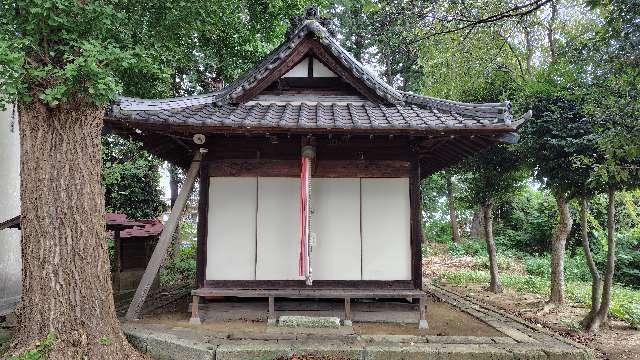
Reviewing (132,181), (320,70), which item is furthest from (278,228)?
(132,181)

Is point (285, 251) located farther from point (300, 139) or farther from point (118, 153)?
point (118, 153)

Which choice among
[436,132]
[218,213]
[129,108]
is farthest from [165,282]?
[436,132]

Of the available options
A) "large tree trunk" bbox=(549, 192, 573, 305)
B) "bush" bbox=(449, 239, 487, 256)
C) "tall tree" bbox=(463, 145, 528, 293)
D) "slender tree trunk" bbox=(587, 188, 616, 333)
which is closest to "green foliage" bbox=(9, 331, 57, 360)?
"slender tree trunk" bbox=(587, 188, 616, 333)

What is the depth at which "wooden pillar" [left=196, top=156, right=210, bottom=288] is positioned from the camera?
23.5 feet

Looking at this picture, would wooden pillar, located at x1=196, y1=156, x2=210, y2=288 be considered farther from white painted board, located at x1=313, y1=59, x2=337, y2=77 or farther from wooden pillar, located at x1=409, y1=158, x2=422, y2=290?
wooden pillar, located at x1=409, y1=158, x2=422, y2=290

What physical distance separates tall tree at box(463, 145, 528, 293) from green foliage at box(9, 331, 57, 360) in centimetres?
1004

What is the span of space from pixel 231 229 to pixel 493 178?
8062 mm

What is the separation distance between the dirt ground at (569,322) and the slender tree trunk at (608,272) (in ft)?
0.63

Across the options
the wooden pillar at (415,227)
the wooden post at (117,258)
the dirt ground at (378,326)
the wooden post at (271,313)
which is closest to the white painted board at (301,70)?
the wooden pillar at (415,227)

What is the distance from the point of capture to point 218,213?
7.29 meters

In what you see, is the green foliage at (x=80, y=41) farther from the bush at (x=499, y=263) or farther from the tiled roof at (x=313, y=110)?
the bush at (x=499, y=263)

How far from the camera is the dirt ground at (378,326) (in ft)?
21.8

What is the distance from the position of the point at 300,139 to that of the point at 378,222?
196 centimetres

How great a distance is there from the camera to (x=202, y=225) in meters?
7.23
